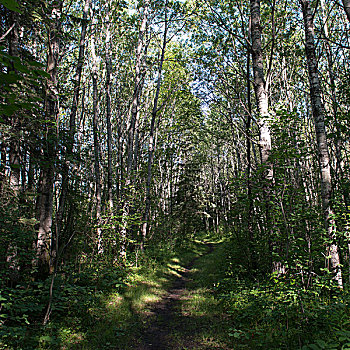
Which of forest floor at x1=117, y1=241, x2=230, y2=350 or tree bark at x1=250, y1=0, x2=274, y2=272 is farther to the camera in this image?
tree bark at x1=250, y1=0, x2=274, y2=272

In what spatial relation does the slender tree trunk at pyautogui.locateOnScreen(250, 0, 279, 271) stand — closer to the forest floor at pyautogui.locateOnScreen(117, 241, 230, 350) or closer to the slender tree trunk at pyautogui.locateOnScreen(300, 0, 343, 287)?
the slender tree trunk at pyautogui.locateOnScreen(300, 0, 343, 287)

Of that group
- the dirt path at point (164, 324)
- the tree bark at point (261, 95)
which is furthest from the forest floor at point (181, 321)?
the tree bark at point (261, 95)

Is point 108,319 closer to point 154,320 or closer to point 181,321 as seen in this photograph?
point 154,320

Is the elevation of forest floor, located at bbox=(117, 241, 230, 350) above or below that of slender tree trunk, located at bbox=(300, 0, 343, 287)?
below

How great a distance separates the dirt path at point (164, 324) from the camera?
4.75m

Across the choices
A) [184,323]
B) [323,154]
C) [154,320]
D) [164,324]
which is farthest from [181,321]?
[323,154]

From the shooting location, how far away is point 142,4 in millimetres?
11812

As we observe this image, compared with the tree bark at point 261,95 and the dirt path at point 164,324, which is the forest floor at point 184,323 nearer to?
the dirt path at point 164,324

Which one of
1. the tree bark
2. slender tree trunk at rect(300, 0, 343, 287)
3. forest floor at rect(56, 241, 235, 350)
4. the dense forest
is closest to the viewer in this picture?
the dense forest

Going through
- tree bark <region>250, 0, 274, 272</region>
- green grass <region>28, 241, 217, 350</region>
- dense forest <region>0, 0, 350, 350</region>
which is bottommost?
green grass <region>28, 241, 217, 350</region>

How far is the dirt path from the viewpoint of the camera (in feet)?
15.6

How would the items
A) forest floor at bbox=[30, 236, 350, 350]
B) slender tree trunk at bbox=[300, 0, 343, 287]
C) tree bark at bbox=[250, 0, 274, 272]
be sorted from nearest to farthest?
1. forest floor at bbox=[30, 236, 350, 350]
2. slender tree trunk at bbox=[300, 0, 343, 287]
3. tree bark at bbox=[250, 0, 274, 272]

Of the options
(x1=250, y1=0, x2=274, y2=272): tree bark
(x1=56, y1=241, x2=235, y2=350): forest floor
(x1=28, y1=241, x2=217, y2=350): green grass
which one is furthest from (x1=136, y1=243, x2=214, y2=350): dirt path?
(x1=250, y1=0, x2=274, y2=272): tree bark

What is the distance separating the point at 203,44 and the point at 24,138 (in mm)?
11735
